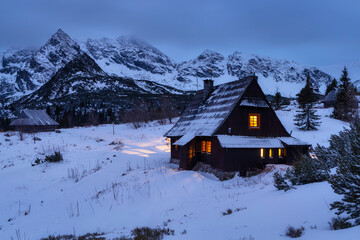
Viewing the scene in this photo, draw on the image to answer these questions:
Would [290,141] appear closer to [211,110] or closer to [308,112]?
[211,110]

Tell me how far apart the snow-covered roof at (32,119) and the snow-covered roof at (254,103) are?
43.5m

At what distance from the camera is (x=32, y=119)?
162 ft

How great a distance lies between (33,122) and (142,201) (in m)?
44.2

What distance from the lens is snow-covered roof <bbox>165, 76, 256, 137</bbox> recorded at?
20.1 metres

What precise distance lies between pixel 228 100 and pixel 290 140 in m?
6.30

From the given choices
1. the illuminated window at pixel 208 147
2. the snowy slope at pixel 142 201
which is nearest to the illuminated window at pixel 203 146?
the illuminated window at pixel 208 147

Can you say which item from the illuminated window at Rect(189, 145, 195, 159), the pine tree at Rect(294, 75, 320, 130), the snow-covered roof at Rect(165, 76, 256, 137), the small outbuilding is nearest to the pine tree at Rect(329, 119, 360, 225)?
the snow-covered roof at Rect(165, 76, 256, 137)

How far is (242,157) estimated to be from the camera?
61.8 feet

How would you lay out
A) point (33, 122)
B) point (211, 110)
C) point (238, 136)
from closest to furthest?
point (238, 136)
point (211, 110)
point (33, 122)

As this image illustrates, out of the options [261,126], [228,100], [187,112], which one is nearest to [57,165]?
[187,112]

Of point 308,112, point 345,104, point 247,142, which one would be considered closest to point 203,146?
point 247,142

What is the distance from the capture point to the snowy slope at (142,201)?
7.14m

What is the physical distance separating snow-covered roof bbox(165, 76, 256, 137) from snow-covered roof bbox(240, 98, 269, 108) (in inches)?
22.4

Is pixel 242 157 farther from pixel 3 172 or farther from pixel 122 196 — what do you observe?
pixel 3 172
